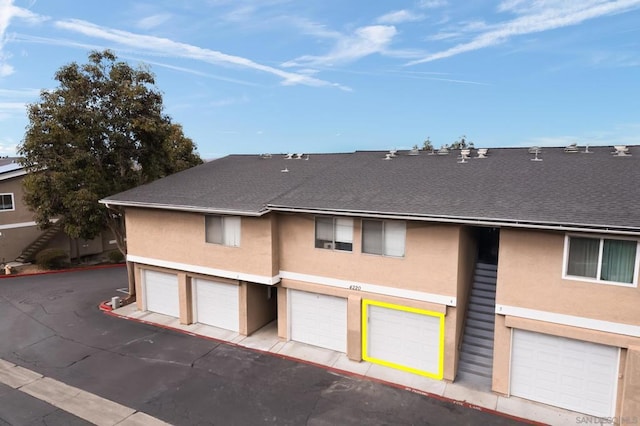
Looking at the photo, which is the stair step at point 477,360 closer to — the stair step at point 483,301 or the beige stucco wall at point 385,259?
the stair step at point 483,301

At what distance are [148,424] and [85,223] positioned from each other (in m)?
12.5

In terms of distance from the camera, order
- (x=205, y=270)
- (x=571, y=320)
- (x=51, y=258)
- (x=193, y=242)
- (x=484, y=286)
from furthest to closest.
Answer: (x=51, y=258) → (x=193, y=242) → (x=205, y=270) → (x=484, y=286) → (x=571, y=320)

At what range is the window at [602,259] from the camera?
396 inches

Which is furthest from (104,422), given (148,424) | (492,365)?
(492,365)

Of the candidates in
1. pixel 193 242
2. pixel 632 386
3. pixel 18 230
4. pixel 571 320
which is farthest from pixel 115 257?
pixel 632 386

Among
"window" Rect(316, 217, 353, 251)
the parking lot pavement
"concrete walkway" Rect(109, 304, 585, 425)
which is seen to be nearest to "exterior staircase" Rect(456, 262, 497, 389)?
"concrete walkway" Rect(109, 304, 585, 425)

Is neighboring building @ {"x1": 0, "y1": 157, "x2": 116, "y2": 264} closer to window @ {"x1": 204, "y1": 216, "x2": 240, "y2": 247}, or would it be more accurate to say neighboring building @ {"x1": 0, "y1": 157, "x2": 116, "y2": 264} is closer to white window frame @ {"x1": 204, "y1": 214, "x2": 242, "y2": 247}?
white window frame @ {"x1": 204, "y1": 214, "x2": 242, "y2": 247}

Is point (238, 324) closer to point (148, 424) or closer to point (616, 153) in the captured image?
point (148, 424)

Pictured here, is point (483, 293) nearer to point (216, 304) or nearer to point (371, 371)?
point (371, 371)

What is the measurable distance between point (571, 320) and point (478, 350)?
3.51 meters

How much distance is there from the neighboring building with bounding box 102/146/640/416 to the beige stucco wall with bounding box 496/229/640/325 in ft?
0.12

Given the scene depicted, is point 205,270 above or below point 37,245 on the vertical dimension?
above

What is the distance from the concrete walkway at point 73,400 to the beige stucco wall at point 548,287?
35.4 feet

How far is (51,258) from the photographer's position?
2666 centimetres
